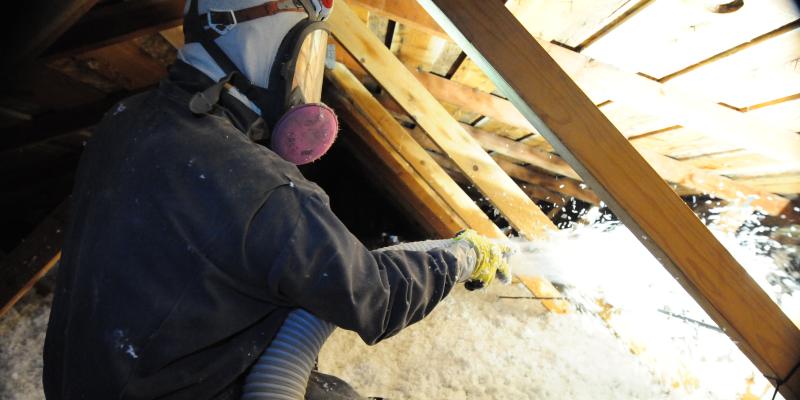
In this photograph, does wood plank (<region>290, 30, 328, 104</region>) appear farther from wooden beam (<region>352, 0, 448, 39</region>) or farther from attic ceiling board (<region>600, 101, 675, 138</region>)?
attic ceiling board (<region>600, 101, 675, 138</region>)

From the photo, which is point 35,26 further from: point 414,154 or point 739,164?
point 739,164

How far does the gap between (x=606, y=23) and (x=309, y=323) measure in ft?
5.58

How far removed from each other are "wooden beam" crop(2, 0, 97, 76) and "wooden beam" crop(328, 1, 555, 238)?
1074mm

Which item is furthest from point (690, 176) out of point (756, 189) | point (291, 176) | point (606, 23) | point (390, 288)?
point (291, 176)

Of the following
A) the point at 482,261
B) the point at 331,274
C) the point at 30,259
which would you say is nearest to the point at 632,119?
the point at 482,261

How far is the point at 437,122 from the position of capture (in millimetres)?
2350

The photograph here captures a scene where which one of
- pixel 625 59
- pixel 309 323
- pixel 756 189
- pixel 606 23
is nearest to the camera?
pixel 309 323

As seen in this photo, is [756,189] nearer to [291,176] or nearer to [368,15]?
[368,15]

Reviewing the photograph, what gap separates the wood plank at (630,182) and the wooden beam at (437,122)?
50.9 inches

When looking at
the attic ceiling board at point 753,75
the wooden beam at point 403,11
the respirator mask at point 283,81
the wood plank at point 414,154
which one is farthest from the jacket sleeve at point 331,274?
the wood plank at point 414,154

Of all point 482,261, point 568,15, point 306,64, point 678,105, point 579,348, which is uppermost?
point 568,15

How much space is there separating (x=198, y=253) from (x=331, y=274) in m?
0.32

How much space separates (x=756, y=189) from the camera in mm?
3082

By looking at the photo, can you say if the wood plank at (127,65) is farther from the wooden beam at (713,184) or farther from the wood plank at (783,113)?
the wood plank at (783,113)
